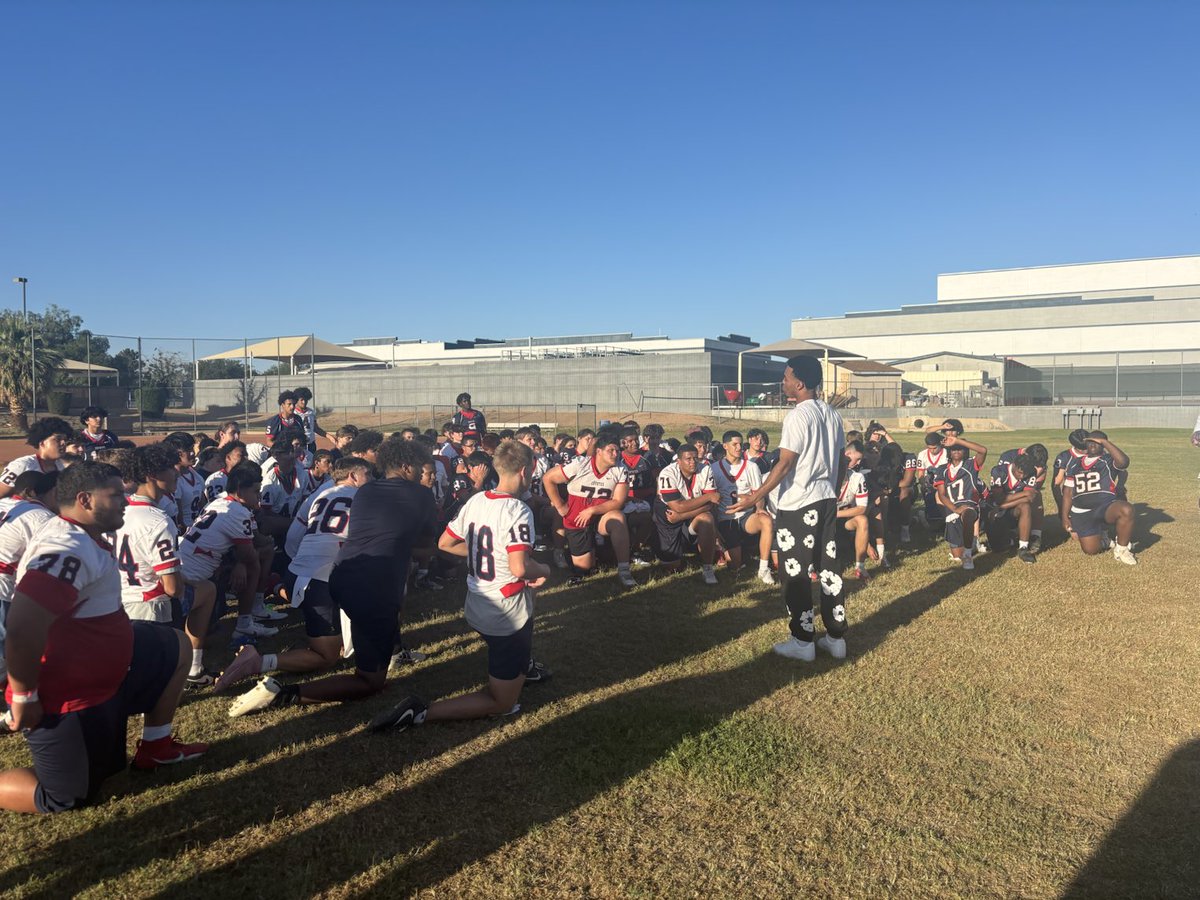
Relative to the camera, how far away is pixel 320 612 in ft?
17.4

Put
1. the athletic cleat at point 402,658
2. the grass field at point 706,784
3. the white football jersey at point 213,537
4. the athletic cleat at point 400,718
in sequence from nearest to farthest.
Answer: the grass field at point 706,784 < the athletic cleat at point 400,718 < the white football jersey at point 213,537 < the athletic cleat at point 402,658

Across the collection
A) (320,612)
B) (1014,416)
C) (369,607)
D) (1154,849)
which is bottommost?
(1154,849)

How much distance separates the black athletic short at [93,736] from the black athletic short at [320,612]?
134 cm

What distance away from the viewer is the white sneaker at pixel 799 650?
574cm

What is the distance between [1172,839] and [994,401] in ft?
146

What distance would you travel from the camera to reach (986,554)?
949 centimetres

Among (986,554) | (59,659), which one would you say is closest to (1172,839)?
(59,659)

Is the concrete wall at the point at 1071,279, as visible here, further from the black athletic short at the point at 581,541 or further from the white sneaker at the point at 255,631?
Result: the white sneaker at the point at 255,631

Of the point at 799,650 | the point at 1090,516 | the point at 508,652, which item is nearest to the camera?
the point at 508,652

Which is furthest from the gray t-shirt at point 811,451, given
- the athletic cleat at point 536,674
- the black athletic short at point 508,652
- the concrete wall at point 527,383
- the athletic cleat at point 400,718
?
the concrete wall at point 527,383

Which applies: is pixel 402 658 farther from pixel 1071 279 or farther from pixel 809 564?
pixel 1071 279

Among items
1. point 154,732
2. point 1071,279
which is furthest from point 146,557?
point 1071,279

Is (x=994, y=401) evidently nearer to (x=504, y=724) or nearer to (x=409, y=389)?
(x=409, y=389)

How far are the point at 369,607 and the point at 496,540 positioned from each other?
0.93 m
